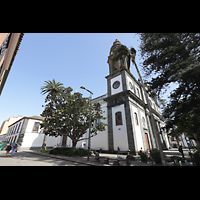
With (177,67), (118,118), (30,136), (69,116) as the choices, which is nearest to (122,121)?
(118,118)

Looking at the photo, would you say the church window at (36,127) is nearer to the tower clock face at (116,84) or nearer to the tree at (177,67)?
the tower clock face at (116,84)

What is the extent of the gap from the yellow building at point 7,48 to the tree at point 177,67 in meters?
10.4

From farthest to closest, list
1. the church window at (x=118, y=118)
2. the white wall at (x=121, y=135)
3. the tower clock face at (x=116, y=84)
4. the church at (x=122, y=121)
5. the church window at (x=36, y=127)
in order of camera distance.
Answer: the church window at (x=36, y=127)
the tower clock face at (x=116, y=84)
the church window at (x=118, y=118)
the church at (x=122, y=121)
the white wall at (x=121, y=135)

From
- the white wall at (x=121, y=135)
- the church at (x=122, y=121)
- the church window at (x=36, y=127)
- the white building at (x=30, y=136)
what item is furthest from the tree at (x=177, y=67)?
the church window at (x=36, y=127)

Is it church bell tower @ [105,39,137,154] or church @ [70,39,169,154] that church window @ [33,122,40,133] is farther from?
church bell tower @ [105,39,137,154]

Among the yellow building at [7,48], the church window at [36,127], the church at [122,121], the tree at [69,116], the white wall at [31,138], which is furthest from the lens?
the church window at [36,127]

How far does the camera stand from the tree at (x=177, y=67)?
757cm

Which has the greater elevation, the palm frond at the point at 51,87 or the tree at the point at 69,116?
the palm frond at the point at 51,87

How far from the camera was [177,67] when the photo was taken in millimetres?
7590

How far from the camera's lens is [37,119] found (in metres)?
28.4

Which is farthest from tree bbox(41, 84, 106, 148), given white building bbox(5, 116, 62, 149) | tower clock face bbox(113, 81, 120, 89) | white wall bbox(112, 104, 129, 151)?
white building bbox(5, 116, 62, 149)

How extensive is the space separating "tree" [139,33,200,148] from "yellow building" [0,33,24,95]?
411 inches
